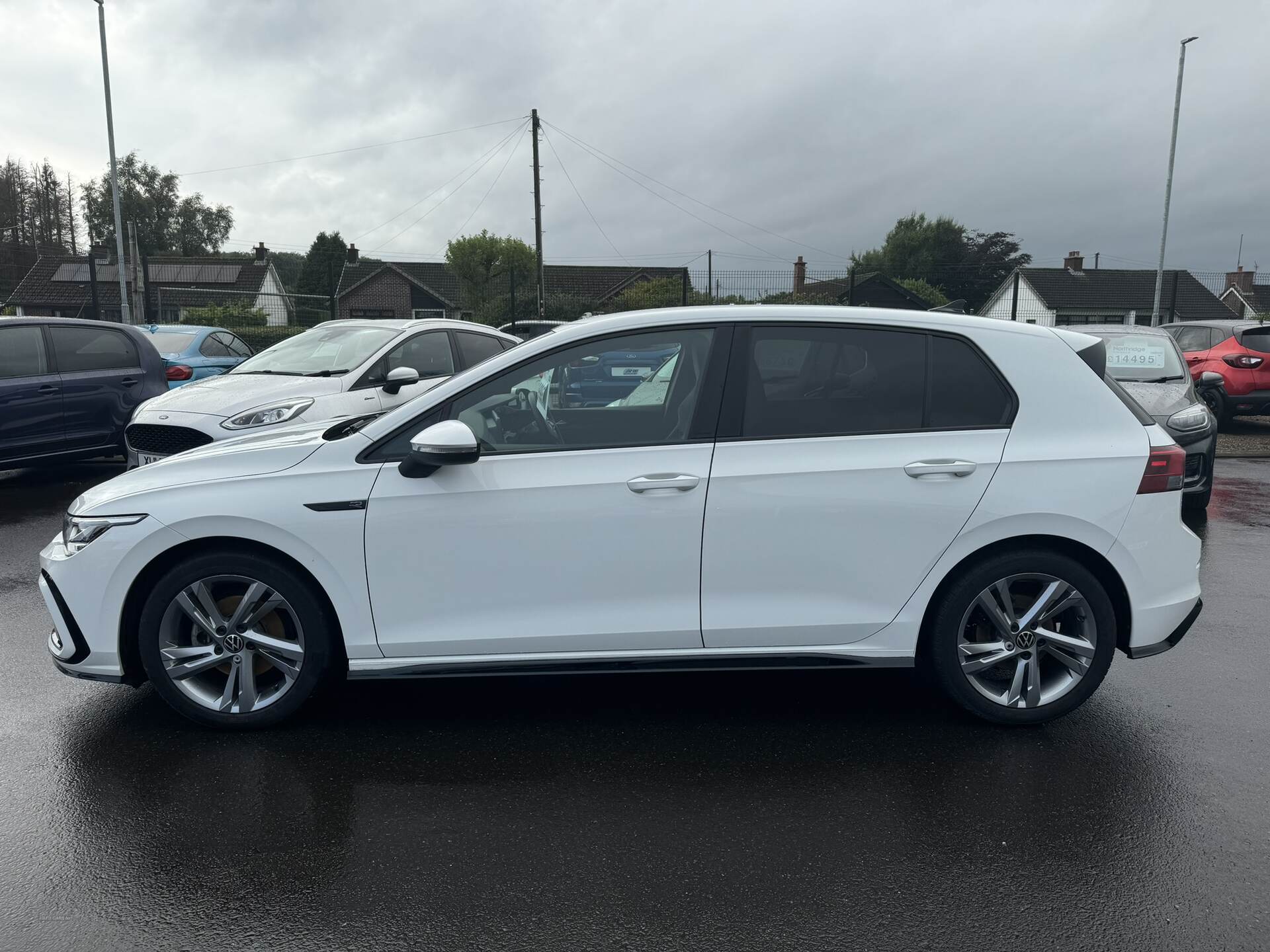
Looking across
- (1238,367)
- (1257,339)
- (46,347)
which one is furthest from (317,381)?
(1257,339)

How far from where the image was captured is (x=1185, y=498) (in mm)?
8422

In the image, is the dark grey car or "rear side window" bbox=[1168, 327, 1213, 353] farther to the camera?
"rear side window" bbox=[1168, 327, 1213, 353]

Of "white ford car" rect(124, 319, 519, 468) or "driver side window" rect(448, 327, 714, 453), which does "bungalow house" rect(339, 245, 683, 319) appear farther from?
"driver side window" rect(448, 327, 714, 453)

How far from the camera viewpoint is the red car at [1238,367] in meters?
13.5

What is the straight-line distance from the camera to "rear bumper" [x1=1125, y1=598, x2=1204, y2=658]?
12.4 ft

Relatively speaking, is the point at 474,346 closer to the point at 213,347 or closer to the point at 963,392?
the point at 963,392

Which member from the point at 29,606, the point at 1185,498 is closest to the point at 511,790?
the point at 29,606

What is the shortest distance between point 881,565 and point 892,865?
1.15 metres

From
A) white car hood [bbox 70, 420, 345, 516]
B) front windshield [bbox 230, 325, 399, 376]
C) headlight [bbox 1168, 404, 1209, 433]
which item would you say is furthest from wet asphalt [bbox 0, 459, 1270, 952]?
front windshield [bbox 230, 325, 399, 376]

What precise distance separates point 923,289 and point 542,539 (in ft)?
145

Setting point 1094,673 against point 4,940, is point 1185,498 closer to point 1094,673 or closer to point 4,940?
point 1094,673

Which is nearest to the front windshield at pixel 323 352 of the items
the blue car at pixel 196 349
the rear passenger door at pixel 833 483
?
the blue car at pixel 196 349

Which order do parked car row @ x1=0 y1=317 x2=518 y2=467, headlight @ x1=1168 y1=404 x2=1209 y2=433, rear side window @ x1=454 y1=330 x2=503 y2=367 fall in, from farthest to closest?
rear side window @ x1=454 y1=330 x2=503 y2=367
headlight @ x1=1168 y1=404 x2=1209 y2=433
parked car row @ x1=0 y1=317 x2=518 y2=467

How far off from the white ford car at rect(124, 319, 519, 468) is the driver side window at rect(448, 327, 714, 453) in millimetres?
3795
